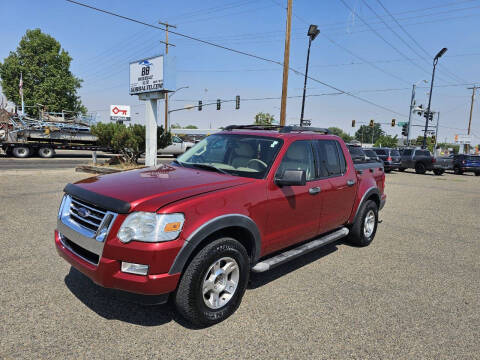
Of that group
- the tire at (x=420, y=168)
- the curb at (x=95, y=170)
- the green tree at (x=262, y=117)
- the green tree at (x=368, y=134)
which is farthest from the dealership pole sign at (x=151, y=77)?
the green tree at (x=368, y=134)

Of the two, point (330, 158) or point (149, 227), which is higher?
point (330, 158)

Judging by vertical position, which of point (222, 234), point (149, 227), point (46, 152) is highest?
point (149, 227)

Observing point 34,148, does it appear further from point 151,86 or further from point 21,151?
point 151,86

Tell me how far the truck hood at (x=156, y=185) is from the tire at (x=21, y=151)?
68.1 feet

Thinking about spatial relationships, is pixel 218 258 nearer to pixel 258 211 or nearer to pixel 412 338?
pixel 258 211

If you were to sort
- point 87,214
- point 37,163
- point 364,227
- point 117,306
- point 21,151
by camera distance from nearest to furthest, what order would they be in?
point 87,214, point 117,306, point 364,227, point 37,163, point 21,151

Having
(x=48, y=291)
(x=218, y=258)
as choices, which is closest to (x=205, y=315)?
(x=218, y=258)

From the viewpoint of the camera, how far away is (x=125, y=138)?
48.2 ft

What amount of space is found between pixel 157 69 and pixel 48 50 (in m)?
36.6

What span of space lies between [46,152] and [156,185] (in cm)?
2196

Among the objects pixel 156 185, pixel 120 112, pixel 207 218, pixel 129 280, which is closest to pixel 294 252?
pixel 207 218

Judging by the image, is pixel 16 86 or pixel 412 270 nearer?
pixel 412 270

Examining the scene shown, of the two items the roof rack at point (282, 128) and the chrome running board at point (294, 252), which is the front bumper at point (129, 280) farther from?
the roof rack at point (282, 128)

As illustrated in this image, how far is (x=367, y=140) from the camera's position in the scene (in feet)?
603
